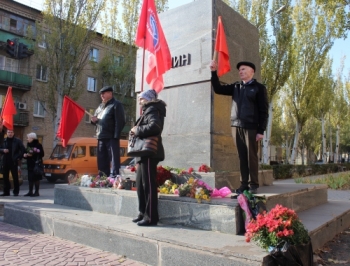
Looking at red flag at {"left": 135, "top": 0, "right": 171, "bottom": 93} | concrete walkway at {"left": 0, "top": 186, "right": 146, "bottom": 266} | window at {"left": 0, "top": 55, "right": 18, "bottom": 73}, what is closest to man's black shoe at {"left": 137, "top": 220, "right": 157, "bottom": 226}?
concrete walkway at {"left": 0, "top": 186, "right": 146, "bottom": 266}

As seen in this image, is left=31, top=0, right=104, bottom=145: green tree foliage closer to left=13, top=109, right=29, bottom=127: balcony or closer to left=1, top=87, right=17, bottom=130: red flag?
left=13, top=109, right=29, bottom=127: balcony

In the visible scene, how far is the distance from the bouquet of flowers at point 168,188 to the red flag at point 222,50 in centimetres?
194

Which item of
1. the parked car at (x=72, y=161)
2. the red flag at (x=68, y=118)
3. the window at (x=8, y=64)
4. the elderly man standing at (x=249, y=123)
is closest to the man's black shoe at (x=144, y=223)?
the elderly man standing at (x=249, y=123)

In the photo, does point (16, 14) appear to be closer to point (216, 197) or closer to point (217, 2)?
point (217, 2)

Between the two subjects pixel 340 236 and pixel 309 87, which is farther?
pixel 309 87

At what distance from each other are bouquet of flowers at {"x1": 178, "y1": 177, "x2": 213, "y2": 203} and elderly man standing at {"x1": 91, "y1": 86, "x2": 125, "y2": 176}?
198cm

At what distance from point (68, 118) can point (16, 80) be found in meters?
23.1

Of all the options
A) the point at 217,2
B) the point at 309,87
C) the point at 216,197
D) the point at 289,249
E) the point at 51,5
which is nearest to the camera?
the point at 289,249

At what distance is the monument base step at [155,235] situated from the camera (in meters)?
3.42

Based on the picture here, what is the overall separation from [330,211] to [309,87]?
19857 mm

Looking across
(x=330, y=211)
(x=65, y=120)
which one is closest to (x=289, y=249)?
(x=330, y=211)

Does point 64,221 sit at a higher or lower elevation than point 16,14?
lower

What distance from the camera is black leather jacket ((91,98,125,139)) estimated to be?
624cm

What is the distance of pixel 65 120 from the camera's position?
22.9ft
